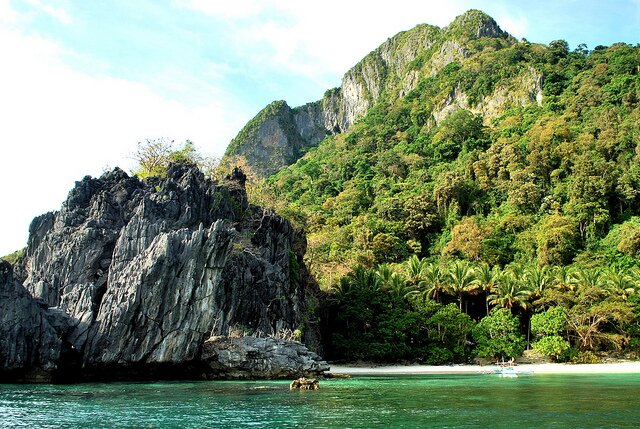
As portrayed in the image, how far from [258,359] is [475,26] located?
126580 mm

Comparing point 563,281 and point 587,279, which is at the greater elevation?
point 587,279

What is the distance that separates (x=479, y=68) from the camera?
119 m

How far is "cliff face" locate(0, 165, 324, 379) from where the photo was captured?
33.3 m

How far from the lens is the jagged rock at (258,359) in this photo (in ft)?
119

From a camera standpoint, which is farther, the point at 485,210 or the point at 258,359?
the point at 485,210

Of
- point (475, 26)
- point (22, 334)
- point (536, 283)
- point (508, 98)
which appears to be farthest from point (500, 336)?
point (475, 26)

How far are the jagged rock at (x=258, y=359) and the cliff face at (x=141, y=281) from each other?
1152mm

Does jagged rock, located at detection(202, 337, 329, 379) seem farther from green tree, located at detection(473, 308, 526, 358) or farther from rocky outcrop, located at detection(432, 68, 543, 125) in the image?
rocky outcrop, located at detection(432, 68, 543, 125)

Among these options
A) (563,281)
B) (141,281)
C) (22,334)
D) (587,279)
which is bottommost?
(22,334)

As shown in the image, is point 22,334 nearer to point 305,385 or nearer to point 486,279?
point 305,385

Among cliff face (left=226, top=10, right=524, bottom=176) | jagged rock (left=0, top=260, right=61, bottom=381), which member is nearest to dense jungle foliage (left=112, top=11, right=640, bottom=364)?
cliff face (left=226, top=10, right=524, bottom=176)

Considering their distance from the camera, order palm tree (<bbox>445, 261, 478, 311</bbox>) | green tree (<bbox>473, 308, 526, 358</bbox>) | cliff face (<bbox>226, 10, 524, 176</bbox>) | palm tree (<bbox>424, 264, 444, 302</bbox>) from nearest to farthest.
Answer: green tree (<bbox>473, 308, 526, 358</bbox>), palm tree (<bbox>445, 261, 478, 311</bbox>), palm tree (<bbox>424, 264, 444, 302</bbox>), cliff face (<bbox>226, 10, 524, 176</bbox>)

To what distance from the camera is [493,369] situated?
146 ft

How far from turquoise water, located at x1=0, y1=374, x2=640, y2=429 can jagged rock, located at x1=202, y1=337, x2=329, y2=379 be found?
4.27 m
